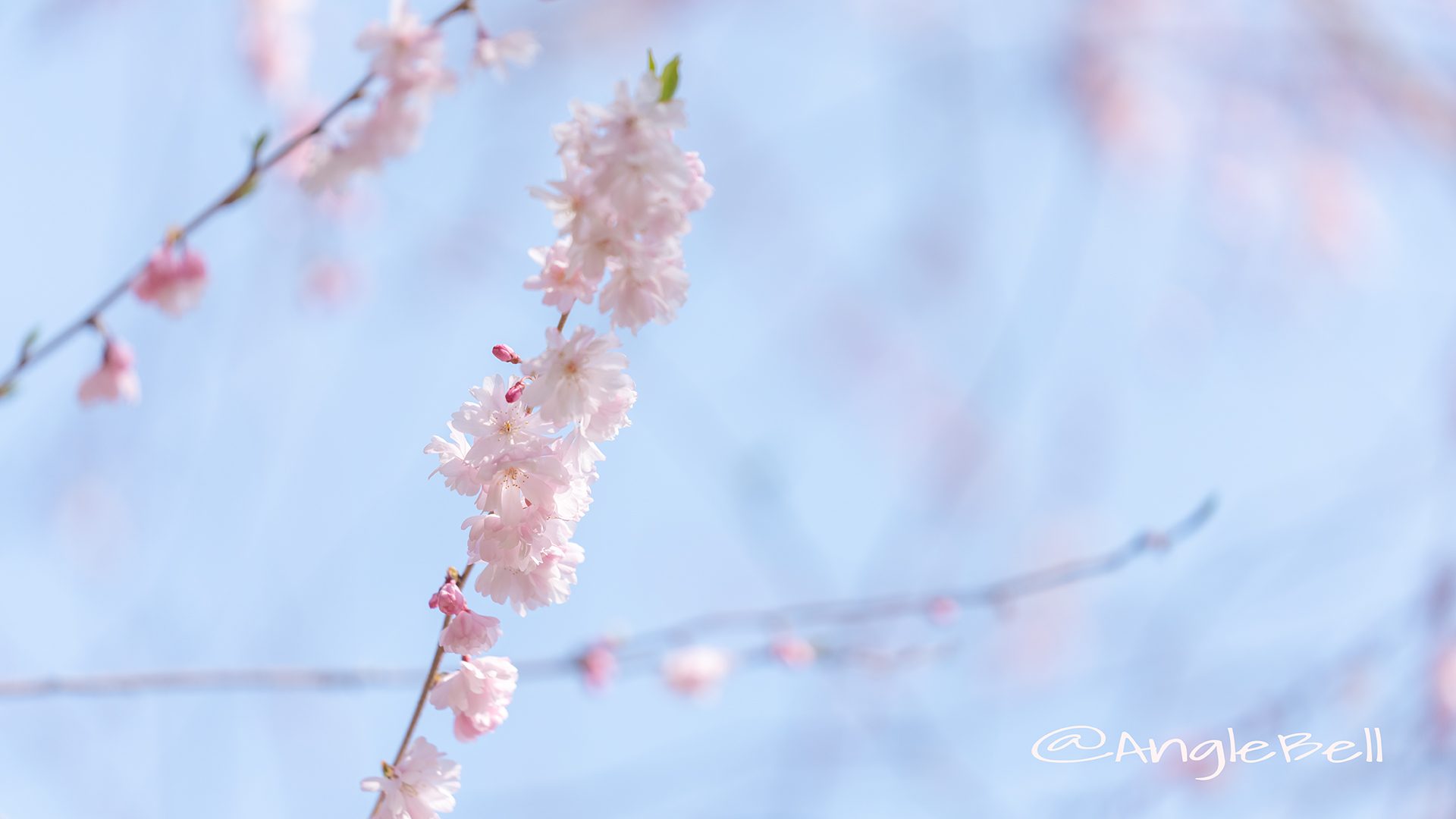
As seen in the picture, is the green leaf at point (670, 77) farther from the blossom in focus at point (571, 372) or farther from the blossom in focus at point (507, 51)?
the blossom in focus at point (507, 51)

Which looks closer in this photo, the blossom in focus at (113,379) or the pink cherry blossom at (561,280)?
the pink cherry blossom at (561,280)

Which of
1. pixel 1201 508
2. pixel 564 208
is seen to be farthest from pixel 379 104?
pixel 1201 508

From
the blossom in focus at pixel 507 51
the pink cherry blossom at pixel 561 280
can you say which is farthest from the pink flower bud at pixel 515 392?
the blossom in focus at pixel 507 51

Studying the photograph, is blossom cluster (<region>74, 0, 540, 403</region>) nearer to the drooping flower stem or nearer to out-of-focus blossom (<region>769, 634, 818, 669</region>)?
the drooping flower stem

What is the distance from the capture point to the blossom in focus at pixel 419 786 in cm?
128

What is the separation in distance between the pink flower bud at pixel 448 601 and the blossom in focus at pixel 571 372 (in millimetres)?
249

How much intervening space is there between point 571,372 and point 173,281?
1287mm

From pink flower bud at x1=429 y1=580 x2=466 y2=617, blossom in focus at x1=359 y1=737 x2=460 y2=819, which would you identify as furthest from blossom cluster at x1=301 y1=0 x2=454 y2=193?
blossom in focus at x1=359 y1=737 x2=460 y2=819

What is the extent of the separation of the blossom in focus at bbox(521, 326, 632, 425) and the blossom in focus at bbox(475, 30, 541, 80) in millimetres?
692

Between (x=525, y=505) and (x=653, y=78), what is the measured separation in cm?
52

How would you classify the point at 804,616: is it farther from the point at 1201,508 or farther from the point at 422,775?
the point at 422,775

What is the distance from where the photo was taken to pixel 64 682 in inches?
62.5

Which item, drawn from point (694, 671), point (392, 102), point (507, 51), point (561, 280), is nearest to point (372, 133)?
point (392, 102)

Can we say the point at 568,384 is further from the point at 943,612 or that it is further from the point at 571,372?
the point at 943,612
